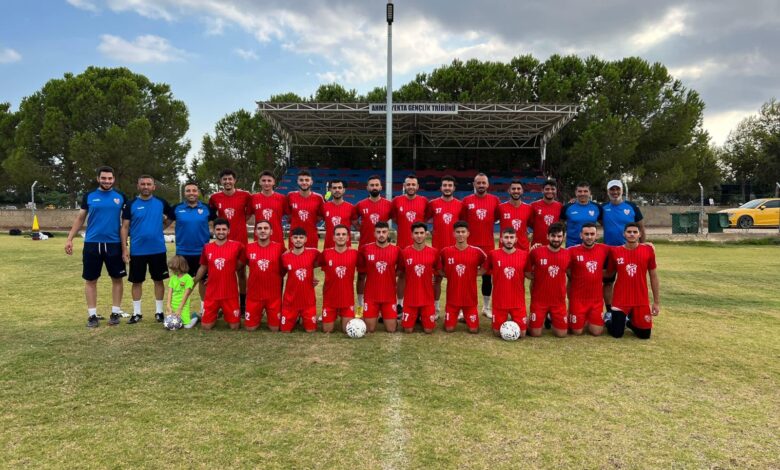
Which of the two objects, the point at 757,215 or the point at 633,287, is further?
the point at 757,215

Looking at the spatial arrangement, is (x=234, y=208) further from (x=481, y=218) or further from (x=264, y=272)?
(x=481, y=218)

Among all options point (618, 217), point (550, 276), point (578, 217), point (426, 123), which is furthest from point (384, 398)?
point (426, 123)

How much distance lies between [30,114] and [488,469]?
4232cm

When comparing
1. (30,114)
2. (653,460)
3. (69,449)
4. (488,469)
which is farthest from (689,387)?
(30,114)

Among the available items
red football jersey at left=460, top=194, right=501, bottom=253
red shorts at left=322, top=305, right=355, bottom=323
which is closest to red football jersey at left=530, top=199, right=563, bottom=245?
red football jersey at left=460, top=194, right=501, bottom=253

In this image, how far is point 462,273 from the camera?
5.70 m

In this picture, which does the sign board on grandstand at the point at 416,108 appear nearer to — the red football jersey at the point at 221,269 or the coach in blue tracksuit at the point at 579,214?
the coach in blue tracksuit at the point at 579,214

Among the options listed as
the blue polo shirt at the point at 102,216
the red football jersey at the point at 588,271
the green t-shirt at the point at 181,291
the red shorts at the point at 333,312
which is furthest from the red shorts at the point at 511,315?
the blue polo shirt at the point at 102,216

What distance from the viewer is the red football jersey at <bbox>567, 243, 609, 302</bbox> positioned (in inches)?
221

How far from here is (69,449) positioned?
9.26 feet

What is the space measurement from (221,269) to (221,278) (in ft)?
0.37

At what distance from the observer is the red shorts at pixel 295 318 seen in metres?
5.57

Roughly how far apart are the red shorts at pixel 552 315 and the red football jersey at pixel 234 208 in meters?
3.98

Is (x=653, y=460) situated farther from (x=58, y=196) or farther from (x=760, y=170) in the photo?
(x=760, y=170)
